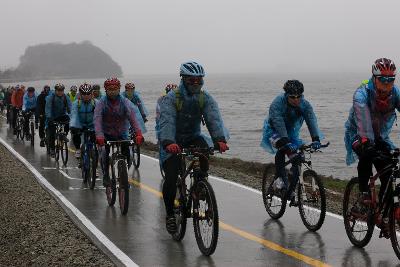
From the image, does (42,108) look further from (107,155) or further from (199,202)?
(199,202)

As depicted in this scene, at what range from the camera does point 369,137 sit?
24.0 feet

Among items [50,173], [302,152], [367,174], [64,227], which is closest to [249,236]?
[302,152]

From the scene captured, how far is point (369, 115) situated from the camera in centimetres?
745

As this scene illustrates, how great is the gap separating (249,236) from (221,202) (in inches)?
115

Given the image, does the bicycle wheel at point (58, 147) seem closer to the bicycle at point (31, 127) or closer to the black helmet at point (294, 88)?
the bicycle at point (31, 127)

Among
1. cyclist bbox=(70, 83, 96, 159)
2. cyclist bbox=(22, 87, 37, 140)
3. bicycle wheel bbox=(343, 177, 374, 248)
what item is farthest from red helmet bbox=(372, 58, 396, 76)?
cyclist bbox=(22, 87, 37, 140)

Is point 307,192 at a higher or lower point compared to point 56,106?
lower

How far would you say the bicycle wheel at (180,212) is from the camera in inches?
321

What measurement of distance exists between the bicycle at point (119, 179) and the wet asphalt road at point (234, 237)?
0.60 ft

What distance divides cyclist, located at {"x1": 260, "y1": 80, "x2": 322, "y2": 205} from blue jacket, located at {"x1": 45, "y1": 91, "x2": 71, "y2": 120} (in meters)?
8.76

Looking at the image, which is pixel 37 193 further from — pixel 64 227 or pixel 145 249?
pixel 145 249

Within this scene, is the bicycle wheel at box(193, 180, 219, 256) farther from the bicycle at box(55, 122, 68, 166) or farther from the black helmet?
the bicycle at box(55, 122, 68, 166)

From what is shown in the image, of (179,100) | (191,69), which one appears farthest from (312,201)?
(191,69)

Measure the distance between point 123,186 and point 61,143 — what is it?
7305 mm
